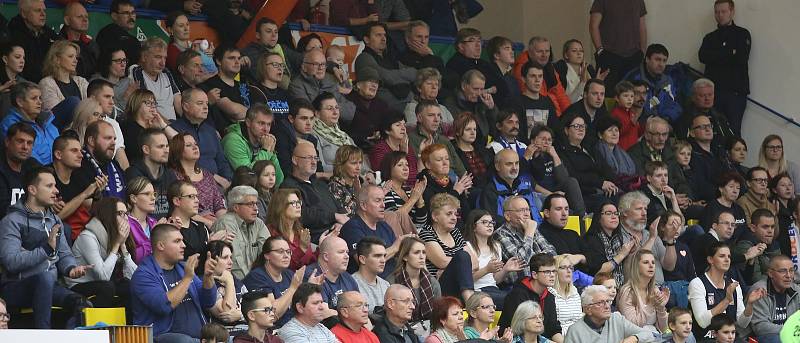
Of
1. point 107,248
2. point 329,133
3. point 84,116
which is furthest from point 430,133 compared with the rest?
point 107,248

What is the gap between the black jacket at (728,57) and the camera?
15664mm

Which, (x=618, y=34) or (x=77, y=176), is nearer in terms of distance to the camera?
(x=77, y=176)

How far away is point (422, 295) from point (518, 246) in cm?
136

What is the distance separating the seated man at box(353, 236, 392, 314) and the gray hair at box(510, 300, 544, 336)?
0.87 meters

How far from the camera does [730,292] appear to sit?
12320 millimetres

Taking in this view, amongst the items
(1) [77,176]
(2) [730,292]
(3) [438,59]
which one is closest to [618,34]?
(3) [438,59]

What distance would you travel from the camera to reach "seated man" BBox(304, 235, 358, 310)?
10203 mm

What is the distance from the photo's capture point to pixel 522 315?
10.6 meters

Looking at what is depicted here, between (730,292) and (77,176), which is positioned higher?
(77,176)

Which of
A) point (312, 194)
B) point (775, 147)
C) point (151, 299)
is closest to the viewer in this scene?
point (151, 299)

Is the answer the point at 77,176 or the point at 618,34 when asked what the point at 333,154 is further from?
the point at 618,34

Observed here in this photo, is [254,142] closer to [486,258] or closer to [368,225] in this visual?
[368,225]

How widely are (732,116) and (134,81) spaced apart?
21.3 feet

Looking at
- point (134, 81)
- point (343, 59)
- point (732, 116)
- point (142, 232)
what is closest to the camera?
point (142, 232)
